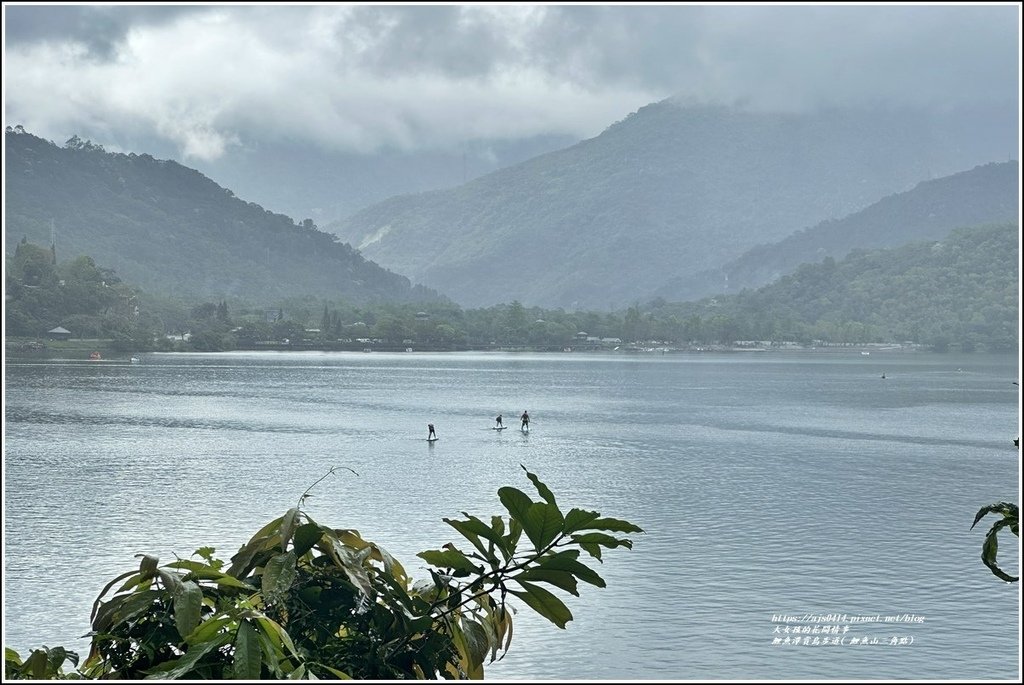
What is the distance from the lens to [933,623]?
56.3ft

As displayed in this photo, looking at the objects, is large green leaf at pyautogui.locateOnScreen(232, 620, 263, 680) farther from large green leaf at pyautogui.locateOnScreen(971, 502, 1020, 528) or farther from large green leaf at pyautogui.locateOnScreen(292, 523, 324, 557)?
large green leaf at pyautogui.locateOnScreen(971, 502, 1020, 528)

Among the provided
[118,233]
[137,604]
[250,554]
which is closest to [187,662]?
[137,604]

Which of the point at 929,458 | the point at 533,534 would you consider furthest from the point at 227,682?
the point at 929,458

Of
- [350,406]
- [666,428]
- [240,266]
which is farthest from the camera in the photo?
[240,266]

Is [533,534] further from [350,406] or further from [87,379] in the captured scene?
[87,379]

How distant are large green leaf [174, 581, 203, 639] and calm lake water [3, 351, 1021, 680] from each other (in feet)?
10.4

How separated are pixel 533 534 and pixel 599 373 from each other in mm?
104542

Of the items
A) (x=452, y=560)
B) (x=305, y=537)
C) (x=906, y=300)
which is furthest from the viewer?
(x=906, y=300)

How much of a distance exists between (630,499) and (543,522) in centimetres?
2754

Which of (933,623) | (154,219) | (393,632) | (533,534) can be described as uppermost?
(154,219)

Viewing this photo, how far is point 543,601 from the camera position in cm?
191

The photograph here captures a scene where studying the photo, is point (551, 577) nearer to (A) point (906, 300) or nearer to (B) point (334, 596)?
(B) point (334, 596)

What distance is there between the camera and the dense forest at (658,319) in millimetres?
137250

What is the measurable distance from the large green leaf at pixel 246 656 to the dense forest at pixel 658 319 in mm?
131892
